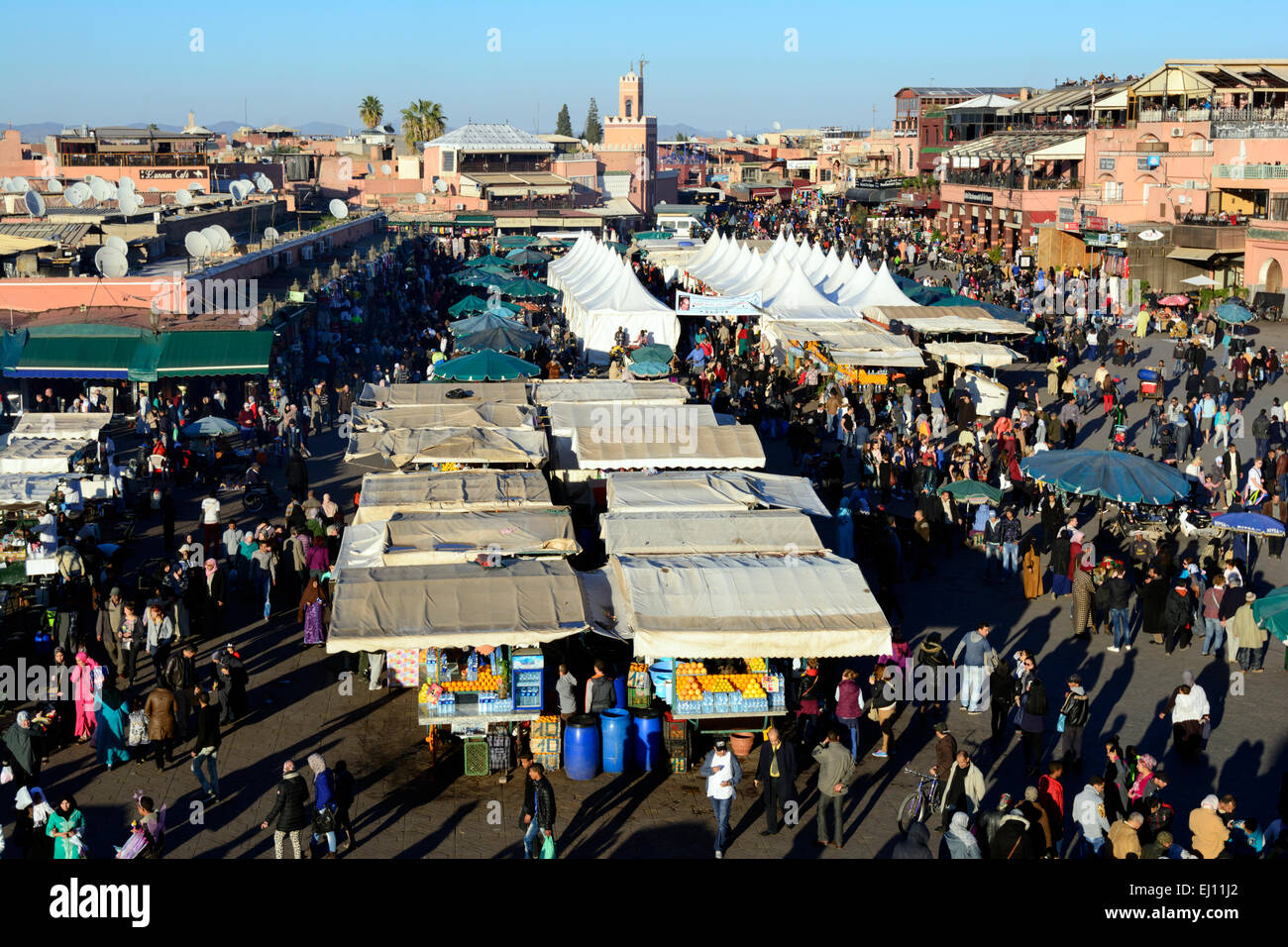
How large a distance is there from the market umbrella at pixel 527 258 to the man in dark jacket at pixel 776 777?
126 feet

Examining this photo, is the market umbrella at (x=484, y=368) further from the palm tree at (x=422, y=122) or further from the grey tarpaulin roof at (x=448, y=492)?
the palm tree at (x=422, y=122)

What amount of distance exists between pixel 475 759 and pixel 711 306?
21.2 meters

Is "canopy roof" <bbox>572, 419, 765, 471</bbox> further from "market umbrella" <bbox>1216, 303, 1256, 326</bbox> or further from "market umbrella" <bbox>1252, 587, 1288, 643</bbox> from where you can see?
"market umbrella" <bbox>1216, 303, 1256, 326</bbox>

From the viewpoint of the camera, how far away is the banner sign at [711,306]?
30.3 m

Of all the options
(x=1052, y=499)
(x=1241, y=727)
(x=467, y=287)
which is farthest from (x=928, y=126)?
(x=1241, y=727)

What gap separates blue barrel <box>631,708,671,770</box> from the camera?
35.6ft

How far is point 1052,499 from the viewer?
17.2 m

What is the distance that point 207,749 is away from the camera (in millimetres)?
10188

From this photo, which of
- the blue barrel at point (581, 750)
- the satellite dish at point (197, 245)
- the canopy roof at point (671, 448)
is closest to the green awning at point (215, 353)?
the satellite dish at point (197, 245)

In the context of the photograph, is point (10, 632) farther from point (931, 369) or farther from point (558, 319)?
point (558, 319)

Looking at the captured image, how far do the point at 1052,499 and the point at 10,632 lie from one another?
1274 cm

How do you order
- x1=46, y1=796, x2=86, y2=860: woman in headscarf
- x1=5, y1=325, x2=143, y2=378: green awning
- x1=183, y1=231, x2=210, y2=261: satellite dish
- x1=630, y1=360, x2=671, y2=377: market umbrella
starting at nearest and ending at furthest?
1. x1=46, y1=796, x2=86, y2=860: woman in headscarf
2. x1=5, y1=325, x2=143, y2=378: green awning
3. x1=630, y1=360, x2=671, y2=377: market umbrella
4. x1=183, y1=231, x2=210, y2=261: satellite dish

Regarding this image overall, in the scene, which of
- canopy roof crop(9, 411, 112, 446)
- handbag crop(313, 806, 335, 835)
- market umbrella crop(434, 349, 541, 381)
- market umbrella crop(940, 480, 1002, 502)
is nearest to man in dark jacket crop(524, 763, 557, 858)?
handbag crop(313, 806, 335, 835)

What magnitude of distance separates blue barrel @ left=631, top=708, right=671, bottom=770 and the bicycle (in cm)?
203
